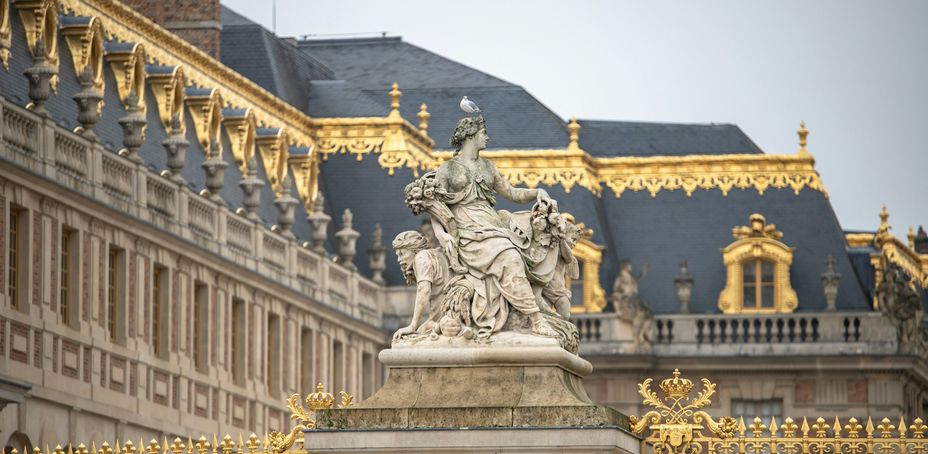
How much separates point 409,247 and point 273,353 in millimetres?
38675

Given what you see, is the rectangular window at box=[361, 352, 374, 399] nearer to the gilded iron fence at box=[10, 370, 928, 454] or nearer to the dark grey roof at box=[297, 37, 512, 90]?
the dark grey roof at box=[297, 37, 512, 90]

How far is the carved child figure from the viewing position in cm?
3006

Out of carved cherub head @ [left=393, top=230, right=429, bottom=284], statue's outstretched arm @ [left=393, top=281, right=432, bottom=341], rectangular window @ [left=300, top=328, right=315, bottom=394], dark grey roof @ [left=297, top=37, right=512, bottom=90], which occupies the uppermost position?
dark grey roof @ [left=297, top=37, right=512, bottom=90]

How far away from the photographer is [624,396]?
78438mm

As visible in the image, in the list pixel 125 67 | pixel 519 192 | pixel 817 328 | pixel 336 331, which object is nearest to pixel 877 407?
pixel 817 328

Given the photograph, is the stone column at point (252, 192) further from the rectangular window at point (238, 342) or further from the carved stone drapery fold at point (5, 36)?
the carved stone drapery fold at point (5, 36)

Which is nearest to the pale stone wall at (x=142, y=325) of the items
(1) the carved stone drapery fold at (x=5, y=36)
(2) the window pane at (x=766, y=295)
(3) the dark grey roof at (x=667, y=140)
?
(1) the carved stone drapery fold at (x=5, y=36)

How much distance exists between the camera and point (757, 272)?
263 feet

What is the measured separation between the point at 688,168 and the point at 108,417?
28.3 m

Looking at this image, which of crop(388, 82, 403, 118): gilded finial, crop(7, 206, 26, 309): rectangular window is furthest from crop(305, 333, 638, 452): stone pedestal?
Answer: crop(388, 82, 403, 118): gilded finial

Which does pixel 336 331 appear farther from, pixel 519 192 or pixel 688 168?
pixel 519 192

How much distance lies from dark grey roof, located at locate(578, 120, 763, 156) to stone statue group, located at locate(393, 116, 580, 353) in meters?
53.0

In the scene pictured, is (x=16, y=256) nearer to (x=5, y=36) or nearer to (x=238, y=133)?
(x=5, y=36)

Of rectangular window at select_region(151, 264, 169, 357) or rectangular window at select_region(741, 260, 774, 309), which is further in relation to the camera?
rectangular window at select_region(741, 260, 774, 309)
